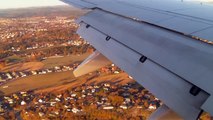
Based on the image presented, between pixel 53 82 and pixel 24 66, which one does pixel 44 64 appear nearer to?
pixel 24 66

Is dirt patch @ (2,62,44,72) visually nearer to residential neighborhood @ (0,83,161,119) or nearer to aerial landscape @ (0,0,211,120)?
aerial landscape @ (0,0,211,120)

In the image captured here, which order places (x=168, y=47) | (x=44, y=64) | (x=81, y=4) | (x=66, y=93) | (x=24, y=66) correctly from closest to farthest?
1. (x=168, y=47)
2. (x=81, y=4)
3. (x=66, y=93)
4. (x=24, y=66)
5. (x=44, y=64)

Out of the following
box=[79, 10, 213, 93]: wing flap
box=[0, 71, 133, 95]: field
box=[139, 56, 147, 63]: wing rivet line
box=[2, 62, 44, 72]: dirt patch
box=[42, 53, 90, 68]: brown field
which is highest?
box=[79, 10, 213, 93]: wing flap

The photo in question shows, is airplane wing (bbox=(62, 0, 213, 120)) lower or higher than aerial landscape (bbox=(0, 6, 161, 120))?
higher

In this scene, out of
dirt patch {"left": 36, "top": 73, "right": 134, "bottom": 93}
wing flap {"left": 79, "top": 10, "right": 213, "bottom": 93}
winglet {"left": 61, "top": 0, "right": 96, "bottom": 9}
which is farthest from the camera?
dirt patch {"left": 36, "top": 73, "right": 134, "bottom": 93}

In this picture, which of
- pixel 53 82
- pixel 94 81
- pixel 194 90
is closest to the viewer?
pixel 194 90

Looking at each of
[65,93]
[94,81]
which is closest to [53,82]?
[94,81]

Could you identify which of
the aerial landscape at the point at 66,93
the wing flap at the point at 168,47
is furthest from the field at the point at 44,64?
the wing flap at the point at 168,47

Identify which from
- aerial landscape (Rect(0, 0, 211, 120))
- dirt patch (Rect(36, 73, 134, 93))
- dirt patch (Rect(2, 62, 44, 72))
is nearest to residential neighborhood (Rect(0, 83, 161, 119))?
aerial landscape (Rect(0, 0, 211, 120))
